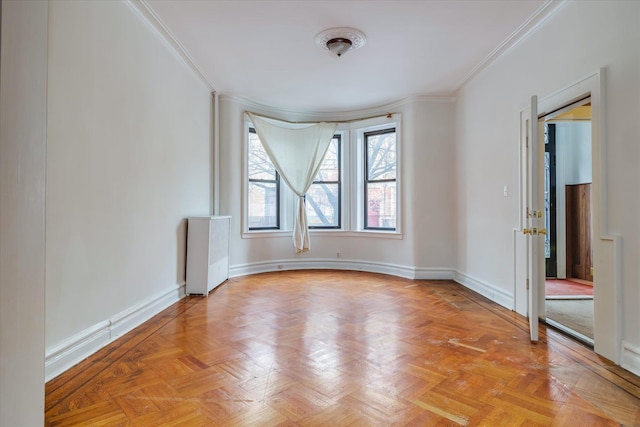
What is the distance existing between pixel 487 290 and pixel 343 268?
2375mm

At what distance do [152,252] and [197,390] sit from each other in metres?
1.64

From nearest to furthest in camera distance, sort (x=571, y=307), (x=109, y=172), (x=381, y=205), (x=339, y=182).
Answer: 1. (x=109, y=172)
2. (x=571, y=307)
3. (x=381, y=205)
4. (x=339, y=182)

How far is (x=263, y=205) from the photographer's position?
5.52 m

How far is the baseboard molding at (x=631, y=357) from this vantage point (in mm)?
2008

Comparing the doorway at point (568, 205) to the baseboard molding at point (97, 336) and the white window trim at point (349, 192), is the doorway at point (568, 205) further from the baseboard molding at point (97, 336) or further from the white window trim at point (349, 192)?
the baseboard molding at point (97, 336)

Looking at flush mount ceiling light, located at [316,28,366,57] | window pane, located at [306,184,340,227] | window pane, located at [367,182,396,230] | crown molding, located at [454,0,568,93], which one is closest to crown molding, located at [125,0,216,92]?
flush mount ceiling light, located at [316,28,366,57]

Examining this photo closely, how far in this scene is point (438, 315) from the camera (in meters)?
3.17

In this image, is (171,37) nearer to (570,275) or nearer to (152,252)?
(152,252)

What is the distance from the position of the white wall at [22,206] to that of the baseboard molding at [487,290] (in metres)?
3.66

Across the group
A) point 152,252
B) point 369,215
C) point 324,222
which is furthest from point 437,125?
point 152,252

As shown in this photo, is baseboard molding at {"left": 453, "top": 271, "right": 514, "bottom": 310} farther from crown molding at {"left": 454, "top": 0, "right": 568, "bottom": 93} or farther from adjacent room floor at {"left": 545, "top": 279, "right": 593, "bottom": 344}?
crown molding at {"left": 454, "top": 0, "right": 568, "bottom": 93}

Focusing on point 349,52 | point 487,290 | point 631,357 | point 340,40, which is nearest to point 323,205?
point 349,52

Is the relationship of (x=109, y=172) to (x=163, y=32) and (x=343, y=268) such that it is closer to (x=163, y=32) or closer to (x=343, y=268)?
(x=163, y=32)

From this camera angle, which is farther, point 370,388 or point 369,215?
point 369,215
